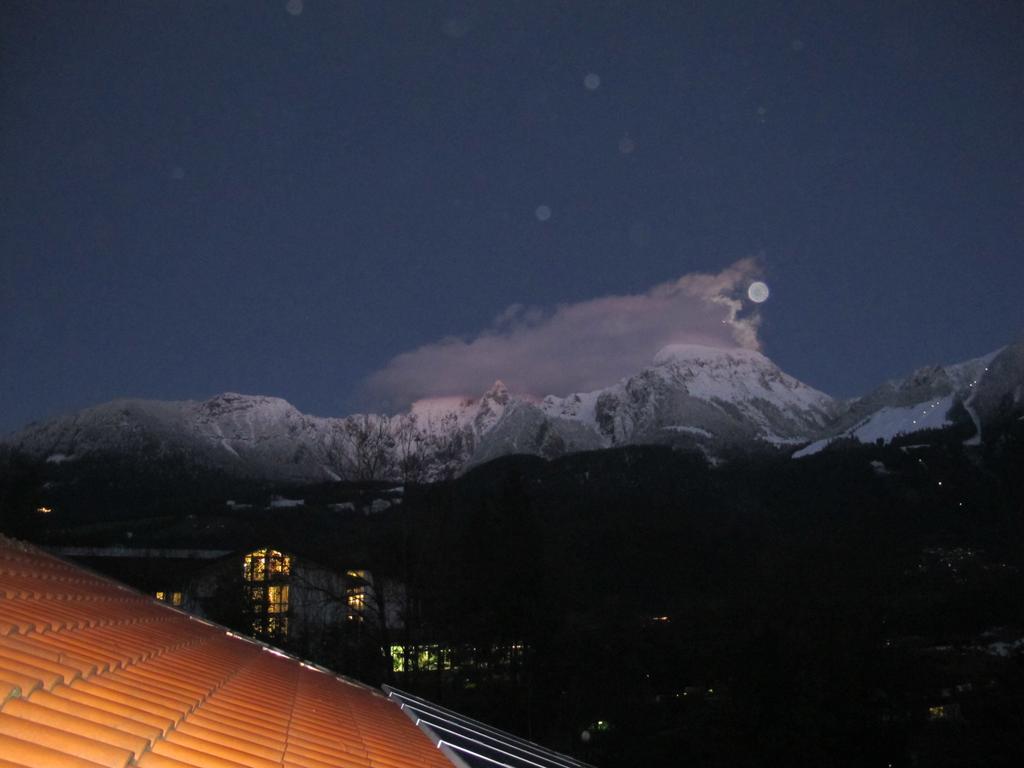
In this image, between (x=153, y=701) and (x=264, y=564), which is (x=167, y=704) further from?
(x=264, y=564)

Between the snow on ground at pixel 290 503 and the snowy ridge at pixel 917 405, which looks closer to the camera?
the snow on ground at pixel 290 503

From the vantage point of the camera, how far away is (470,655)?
29469mm

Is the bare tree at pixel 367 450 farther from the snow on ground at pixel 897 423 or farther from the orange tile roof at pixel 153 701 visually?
the snow on ground at pixel 897 423

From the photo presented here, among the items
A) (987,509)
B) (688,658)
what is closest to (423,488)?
(688,658)

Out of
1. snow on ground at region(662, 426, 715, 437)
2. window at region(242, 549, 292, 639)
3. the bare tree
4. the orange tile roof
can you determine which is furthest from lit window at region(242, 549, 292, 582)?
snow on ground at region(662, 426, 715, 437)

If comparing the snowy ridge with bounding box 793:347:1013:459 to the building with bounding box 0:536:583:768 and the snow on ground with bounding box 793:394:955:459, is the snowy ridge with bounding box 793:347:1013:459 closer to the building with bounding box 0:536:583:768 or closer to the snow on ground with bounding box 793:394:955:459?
the snow on ground with bounding box 793:394:955:459

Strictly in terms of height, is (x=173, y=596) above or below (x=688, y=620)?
above

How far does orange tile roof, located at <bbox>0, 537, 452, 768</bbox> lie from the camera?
84.8 inches

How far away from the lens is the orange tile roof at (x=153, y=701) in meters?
2.15

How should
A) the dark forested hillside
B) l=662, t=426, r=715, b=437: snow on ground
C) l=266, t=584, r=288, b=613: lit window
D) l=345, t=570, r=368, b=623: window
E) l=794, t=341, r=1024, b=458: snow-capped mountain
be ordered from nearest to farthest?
the dark forested hillside
l=345, t=570, r=368, b=623: window
l=266, t=584, r=288, b=613: lit window
l=794, t=341, r=1024, b=458: snow-capped mountain
l=662, t=426, r=715, b=437: snow on ground

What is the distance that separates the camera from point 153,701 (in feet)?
9.93

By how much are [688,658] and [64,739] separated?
27.7 m

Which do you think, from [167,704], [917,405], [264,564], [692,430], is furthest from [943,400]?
[167,704]

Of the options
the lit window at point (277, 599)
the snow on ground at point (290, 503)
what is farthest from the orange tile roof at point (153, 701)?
the snow on ground at point (290, 503)
